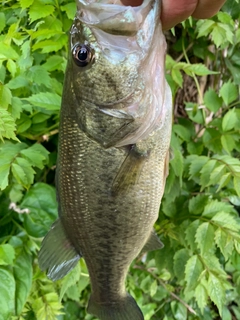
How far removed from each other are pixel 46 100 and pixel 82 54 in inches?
13.0

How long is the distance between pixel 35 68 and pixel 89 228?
0.49 metres

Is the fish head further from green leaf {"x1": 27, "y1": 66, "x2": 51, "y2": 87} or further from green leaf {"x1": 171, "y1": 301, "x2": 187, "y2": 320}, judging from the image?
green leaf {"x1": 171, "y1": 301, "x2": 187, "y2": 320}

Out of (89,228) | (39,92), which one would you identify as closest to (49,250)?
(89,228)

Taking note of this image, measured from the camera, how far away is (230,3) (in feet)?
4.89

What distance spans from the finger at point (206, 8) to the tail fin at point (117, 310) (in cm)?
81

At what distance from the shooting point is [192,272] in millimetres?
1343

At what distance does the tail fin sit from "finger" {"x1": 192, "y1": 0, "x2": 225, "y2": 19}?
0.81m

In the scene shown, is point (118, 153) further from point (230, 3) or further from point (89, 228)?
point (230, 3)

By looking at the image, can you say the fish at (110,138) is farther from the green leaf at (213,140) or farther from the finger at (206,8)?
the green leaf at (213,140)

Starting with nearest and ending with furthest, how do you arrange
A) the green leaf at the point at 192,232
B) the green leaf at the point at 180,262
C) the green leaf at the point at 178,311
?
the green leaf at the point at 192,232
the green leaf at the point at 180,262
the green leaf at the point at 178,311

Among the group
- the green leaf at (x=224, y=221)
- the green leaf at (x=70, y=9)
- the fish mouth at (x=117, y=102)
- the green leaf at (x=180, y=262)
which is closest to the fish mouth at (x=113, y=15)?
the fish mouth at (x=117, y=102)

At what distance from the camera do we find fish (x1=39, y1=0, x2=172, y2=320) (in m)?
0.80

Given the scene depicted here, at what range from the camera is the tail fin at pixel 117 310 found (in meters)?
1.14

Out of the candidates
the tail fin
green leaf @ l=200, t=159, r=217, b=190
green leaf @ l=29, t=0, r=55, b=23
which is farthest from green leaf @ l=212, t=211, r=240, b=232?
green leaf @ l=29, t=0, r=55, b=23
